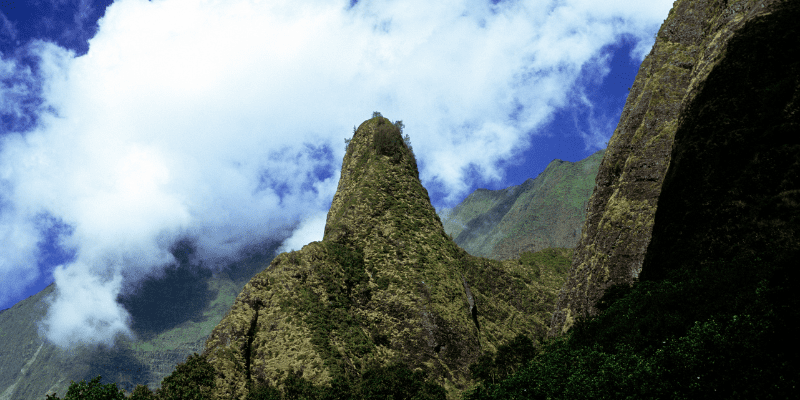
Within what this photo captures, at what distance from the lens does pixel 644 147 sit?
4847cm

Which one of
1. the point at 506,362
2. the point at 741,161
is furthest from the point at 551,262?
the point at 741,161

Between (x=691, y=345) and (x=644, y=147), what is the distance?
88.6 feet

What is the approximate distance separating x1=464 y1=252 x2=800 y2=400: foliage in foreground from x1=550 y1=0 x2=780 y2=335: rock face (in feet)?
20.6

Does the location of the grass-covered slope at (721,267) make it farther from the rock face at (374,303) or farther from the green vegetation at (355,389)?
the rock face at (374,303)

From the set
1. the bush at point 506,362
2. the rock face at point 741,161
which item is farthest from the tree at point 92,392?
the rock face at point 741,161

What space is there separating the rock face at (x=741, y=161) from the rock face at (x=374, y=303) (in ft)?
122

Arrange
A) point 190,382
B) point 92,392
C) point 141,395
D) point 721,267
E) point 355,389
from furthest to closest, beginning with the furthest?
point 355,389
point 190,382
point 141,395
point 92,392
point 721,267

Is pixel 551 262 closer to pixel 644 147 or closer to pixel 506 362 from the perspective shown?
pixel 506 362

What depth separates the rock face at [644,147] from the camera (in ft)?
142

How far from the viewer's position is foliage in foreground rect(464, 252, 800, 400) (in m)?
23.7

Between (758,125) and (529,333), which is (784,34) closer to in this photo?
(758,125)

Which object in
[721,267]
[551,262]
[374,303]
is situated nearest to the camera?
[721,267]

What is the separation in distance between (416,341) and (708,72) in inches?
1941

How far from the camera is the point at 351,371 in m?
60.7
